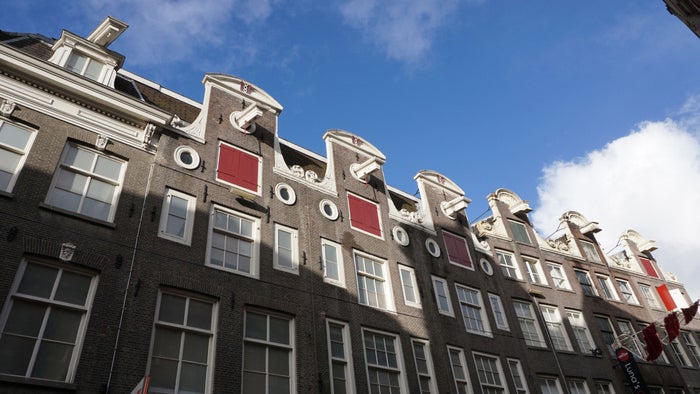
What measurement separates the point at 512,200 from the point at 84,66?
22.8 m

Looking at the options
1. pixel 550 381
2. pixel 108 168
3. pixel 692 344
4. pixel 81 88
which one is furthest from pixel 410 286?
pixel 692 344

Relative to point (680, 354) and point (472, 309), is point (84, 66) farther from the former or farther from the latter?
point (680, 354)

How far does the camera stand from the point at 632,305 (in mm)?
28312

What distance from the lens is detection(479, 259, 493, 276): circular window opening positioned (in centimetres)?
2258

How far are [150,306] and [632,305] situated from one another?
27264mm

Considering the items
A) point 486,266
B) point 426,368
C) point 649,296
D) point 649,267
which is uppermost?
point 649,267

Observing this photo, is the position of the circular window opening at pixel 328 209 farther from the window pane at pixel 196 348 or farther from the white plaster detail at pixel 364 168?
the window pane at pixel 196 348

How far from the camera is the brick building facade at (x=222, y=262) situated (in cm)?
1082

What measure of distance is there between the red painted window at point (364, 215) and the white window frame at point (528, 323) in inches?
323

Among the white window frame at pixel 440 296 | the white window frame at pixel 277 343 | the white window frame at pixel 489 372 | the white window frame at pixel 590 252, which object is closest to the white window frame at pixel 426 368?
the white window frame at pixel 440 296

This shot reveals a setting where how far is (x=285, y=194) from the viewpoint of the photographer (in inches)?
670

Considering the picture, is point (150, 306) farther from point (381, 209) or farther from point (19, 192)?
point (381, 209)

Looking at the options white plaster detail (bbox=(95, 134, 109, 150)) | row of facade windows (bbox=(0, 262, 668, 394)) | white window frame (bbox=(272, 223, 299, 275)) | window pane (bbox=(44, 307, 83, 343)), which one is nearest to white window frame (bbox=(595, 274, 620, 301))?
row of facade windows (bbox=(0, 262, 668, 394))

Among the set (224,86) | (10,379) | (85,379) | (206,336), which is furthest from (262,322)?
(224,86)
